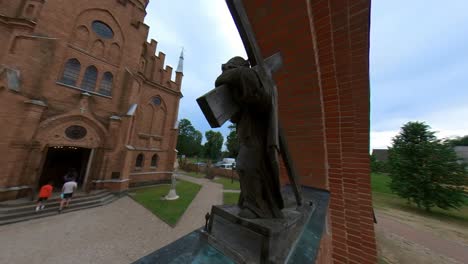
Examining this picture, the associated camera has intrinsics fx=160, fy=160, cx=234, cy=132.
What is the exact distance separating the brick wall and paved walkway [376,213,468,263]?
8.70 m

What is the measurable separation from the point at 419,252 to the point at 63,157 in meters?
21.8

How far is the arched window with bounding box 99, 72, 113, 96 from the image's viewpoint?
10789 mm

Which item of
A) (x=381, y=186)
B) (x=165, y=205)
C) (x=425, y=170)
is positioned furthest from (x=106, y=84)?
(x=381, y=186)

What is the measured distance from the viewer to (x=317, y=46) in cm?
210

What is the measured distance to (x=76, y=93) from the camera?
31.7ft

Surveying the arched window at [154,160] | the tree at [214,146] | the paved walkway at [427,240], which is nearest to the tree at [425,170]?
the paved walkway at [427,240]

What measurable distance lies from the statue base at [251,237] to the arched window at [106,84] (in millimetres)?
13368

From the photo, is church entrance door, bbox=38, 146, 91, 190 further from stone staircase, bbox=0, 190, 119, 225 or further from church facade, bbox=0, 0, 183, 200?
stone staircase, bbox=0, 190, 119, 225

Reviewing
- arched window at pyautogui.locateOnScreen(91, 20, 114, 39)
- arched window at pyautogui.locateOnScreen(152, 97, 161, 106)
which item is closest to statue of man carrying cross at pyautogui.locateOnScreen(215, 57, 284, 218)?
arched window at pyautogui.locateOnScreen(91, 20, 114, 39)

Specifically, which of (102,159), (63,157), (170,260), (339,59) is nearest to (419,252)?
(339,59)

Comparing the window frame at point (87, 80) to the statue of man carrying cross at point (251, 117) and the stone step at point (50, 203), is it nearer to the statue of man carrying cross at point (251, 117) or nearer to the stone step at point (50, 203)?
the stone step at point (50, 203)

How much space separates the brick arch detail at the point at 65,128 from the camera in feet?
27.8

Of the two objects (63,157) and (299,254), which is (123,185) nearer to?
(63,157)

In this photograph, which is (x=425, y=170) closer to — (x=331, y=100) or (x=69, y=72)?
(x=331, y=100)
